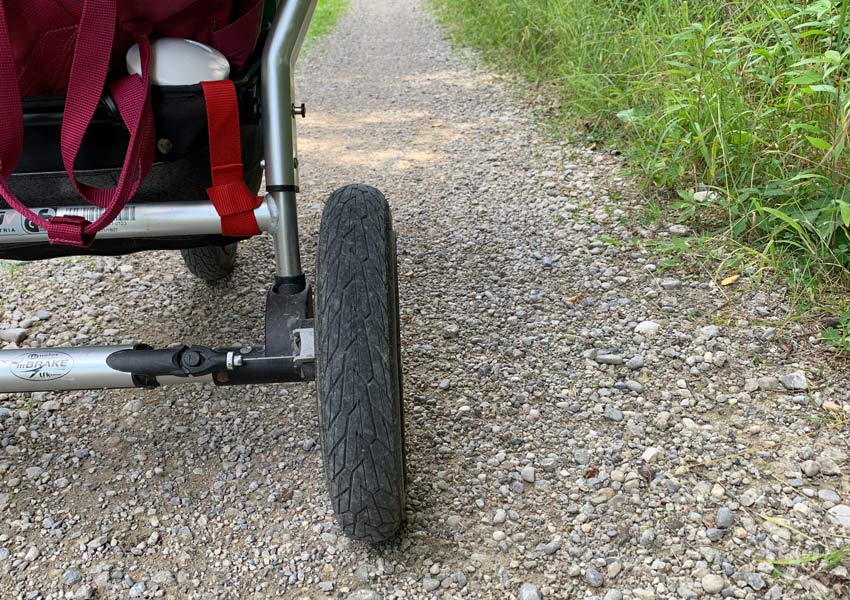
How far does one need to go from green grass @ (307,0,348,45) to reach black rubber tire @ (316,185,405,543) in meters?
6.64

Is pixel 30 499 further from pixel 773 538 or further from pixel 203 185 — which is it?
pixel 773 538

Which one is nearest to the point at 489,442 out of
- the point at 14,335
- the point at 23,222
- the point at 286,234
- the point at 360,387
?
Result: the point at 360,387

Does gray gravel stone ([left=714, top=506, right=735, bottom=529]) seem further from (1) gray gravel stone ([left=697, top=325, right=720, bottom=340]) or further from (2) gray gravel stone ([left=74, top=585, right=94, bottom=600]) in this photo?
(2) gray gravel stone ([left=74, top=585, right=94, bottom=600])

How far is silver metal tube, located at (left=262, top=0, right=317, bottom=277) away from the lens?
1.53 meters

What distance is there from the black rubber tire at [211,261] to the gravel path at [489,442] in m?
0.08

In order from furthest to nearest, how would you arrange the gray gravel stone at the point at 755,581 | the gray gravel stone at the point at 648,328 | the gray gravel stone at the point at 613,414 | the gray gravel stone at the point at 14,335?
the gray gravel stone at the point at 14,335
the gray gravel stone at the point at 648,328
the gray gravel stone at the point at 613,414
the gray gravel stone at the point at 755,581

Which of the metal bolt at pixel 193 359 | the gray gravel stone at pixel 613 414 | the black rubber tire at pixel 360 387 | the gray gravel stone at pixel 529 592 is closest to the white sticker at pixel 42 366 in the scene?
the metal bolt at pixel 193 359

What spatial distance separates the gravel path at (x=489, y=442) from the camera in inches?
58.2

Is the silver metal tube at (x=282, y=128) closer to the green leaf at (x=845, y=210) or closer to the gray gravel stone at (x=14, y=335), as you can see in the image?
the gray gravel stone at (x=14, y=335)

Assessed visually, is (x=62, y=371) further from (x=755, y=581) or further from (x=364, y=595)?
(x=755, y=581)

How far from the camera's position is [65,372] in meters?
1.45

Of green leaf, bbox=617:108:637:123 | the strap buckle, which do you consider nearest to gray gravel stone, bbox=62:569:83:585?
the strap buckle

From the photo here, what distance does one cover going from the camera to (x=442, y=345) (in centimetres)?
225

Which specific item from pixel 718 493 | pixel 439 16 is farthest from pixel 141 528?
pixel 439 16
